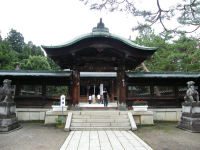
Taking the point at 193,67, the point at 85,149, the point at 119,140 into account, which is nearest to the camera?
the point at 85,149

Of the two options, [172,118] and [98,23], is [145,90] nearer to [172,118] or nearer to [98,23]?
[172,118]

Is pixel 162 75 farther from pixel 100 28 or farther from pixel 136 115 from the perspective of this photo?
pixel 100 28

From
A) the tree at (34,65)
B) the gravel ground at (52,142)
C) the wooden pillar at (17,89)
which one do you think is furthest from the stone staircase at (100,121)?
the tree at (34,65)

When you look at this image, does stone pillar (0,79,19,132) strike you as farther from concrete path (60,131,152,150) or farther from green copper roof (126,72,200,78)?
green copper roof (126,72,200,78)

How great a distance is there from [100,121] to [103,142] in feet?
10.2

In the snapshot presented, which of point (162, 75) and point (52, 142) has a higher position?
point (162, 75)

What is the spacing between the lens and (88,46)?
10984 millimetres

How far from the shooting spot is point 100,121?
9906 mm

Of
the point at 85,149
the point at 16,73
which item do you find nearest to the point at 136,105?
the point at 85,149

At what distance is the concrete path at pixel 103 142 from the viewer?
6.14m

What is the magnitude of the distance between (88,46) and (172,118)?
372 inches

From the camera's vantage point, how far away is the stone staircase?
921 centimetres

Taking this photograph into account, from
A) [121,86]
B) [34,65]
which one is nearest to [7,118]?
[121,86]

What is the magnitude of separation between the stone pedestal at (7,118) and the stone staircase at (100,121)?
357 cm
